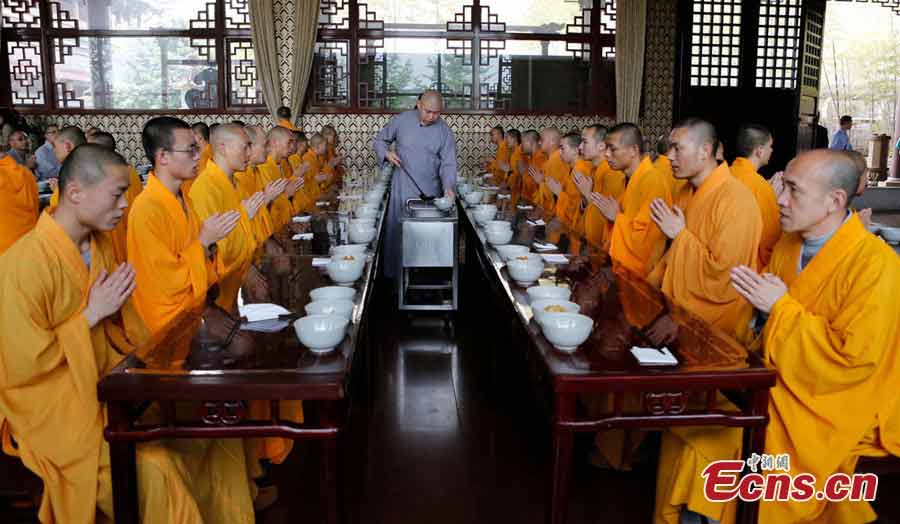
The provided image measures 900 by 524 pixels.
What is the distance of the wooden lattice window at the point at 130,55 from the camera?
40.8 ft

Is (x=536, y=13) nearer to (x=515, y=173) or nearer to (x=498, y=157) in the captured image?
(x=498, y=157)

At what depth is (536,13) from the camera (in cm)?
1305

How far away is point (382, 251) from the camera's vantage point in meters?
7.93

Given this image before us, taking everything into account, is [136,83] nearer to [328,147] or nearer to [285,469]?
[328,147]

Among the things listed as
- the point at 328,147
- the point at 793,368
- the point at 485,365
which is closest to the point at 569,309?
the point at 793,368

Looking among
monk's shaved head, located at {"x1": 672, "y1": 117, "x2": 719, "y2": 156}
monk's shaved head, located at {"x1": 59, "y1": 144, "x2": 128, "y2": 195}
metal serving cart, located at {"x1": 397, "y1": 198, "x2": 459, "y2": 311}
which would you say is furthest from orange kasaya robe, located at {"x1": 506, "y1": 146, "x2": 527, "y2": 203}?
monk's shaved head, located at {"x1": 59, "y1": 144, "x2": 128, "y2": 195}

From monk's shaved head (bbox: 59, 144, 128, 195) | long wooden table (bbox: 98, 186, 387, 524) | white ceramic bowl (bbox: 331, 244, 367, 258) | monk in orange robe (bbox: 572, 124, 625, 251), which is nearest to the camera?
long wooden table (bbox: 98, 186, 387, 524)

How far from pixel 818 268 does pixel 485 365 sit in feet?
9.21

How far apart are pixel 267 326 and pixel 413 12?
11009 millimetres

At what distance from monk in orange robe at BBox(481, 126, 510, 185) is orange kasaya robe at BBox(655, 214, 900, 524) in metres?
8.53

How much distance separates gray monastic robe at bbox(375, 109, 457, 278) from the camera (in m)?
7.59

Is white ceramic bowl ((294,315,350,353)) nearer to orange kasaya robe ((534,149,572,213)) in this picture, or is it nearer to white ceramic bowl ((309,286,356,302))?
white ceramic bowl ((309,286,356,302))

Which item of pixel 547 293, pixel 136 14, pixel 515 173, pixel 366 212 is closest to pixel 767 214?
pixel 547 293

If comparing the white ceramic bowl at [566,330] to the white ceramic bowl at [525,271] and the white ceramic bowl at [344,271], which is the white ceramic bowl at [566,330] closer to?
the white ceramic bowl at [525,271]
